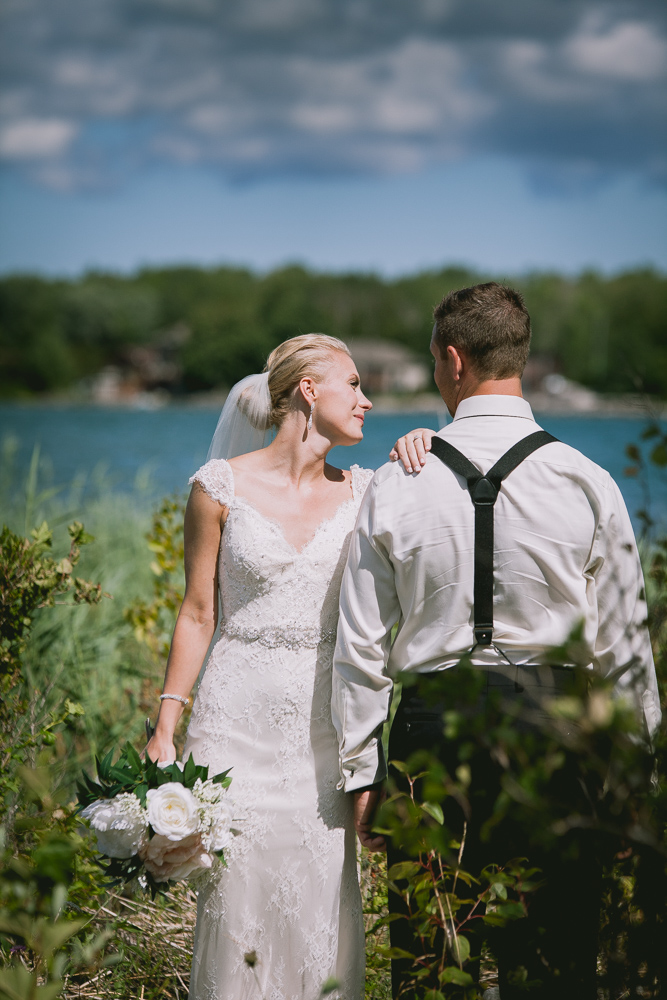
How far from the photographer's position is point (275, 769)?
2.73 m

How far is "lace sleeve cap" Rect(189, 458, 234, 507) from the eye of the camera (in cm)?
293

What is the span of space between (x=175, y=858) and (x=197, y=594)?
879 mm

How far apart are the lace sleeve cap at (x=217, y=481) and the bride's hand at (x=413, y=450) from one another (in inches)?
27.8

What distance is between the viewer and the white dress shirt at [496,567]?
2.31 m

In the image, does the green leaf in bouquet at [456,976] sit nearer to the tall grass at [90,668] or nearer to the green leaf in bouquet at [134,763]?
the green leaf in bouquet at [134,763]

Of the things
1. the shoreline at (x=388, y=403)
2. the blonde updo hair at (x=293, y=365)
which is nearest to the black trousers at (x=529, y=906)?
the blonde updo hair at (x=293, y=365)

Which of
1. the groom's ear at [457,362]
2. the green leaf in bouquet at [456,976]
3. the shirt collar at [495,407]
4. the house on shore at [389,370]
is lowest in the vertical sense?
the green leaf in bouquet at [456,976]

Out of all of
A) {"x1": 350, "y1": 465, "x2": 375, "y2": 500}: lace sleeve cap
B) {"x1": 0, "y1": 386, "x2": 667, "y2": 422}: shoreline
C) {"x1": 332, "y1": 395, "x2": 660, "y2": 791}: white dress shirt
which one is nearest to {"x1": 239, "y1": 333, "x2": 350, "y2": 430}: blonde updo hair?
{"x1": 350, "y1": 465, "x2": 375, "y2": 500}: lace sleeve cap

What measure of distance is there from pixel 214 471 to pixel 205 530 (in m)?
0.22

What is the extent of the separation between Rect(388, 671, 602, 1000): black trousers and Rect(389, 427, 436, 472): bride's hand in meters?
0.65

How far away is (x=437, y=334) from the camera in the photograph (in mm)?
2584

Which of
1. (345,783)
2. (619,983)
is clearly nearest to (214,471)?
(345,783)

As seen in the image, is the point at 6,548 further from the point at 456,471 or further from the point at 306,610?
the point at 456,471

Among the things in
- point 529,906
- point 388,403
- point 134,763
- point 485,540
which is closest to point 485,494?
point 485,540
